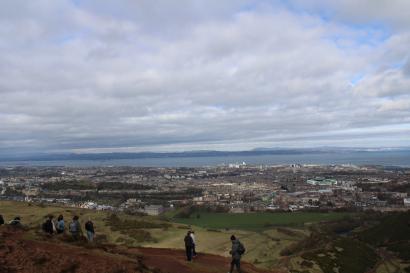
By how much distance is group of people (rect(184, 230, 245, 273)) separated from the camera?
85.5 feet

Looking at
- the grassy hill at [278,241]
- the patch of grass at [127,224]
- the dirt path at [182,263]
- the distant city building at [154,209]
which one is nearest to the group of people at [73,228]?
the dirt path at [182,263]

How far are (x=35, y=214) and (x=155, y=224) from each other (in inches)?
574

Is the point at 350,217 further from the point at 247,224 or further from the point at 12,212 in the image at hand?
the point at 12,212

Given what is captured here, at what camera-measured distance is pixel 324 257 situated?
2356 inches

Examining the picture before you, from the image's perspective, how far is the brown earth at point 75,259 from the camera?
2259 centimetres

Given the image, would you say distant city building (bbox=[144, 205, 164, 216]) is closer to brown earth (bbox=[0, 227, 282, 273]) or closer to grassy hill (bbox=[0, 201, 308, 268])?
grassy hill (bbox=[0, 201, 308, 268])

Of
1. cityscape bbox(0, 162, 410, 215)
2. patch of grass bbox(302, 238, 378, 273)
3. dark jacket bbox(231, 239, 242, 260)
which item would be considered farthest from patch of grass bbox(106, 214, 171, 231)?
cityscape bbox(0, 162, 410, 215)

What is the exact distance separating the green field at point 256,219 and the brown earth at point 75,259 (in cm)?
5825

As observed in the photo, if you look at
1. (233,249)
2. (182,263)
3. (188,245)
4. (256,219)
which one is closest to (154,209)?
(256,219)

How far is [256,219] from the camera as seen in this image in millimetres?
98000

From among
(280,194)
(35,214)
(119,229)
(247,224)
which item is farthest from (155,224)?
(280,194)

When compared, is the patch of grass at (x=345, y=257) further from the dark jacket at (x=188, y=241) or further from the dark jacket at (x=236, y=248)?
the dark jacket at (x=236, y=248)

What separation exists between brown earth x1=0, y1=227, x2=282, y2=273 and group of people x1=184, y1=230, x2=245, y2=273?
Answer: 1.93ft

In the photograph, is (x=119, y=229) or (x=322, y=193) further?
(x=322, y=193)
